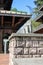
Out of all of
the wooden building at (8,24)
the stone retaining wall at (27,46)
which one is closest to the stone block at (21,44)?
the stone retaining wall at (27,46)

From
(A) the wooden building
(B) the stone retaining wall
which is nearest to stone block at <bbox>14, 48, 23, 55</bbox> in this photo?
(B) the stone retaining wall

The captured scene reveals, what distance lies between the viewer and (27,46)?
5262mm

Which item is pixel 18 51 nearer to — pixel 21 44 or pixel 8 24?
pixel 21 44

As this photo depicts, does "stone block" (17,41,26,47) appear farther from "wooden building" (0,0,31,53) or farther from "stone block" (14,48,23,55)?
"wooden building" (0,0,31,53)

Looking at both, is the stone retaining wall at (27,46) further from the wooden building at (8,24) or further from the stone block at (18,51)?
the wooden building at (8,24)

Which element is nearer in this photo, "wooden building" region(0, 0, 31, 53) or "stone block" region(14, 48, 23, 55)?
"stone block" region(14, 48, 23, 55)

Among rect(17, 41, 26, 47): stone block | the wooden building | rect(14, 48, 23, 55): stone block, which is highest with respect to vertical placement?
rect(17, 41, 26, 47): stone block

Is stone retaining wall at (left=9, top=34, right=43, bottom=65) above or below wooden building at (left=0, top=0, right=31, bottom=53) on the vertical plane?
above

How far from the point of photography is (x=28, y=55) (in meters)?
5.28

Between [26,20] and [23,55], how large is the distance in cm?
907

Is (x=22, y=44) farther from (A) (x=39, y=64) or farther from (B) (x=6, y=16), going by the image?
(B) (x=6, y=16)

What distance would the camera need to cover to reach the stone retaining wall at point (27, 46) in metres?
5.17

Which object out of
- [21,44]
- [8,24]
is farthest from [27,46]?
[8,24]

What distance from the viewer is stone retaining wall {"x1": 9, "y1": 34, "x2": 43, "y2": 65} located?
5.17 meters
